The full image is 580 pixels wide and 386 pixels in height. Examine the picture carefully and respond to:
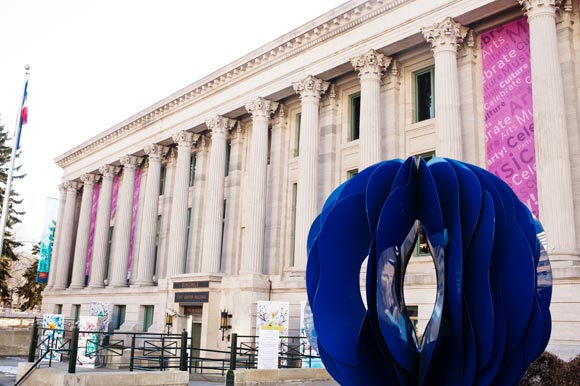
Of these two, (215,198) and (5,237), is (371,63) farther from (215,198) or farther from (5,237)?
(5,237)

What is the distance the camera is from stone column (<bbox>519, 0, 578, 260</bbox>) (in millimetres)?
18547

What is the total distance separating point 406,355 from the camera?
7.20 metres

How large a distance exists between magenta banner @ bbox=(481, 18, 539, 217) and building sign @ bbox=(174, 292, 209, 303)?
15395 millimetres

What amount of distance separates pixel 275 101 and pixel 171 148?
11.7m

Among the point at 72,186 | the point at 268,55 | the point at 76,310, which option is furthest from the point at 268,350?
the point at 72,186

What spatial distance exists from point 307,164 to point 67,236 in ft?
99.6

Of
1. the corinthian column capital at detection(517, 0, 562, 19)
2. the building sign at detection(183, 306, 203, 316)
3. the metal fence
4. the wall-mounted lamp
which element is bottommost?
the metal fence

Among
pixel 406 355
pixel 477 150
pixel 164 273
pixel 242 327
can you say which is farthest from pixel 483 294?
pixel 164 273

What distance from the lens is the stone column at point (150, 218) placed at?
37.5m

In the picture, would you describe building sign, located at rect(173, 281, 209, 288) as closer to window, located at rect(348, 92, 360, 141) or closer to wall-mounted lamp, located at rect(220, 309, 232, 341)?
wall-mounted lamp, located at rect(220, 309, 232, 341)

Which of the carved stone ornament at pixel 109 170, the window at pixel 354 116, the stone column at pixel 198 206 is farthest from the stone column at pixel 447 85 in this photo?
the carved stone ornament at pixel 109 170

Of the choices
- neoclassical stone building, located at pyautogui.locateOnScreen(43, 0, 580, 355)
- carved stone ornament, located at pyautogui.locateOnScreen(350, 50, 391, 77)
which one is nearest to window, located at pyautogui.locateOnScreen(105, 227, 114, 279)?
neoclassical stone building, located at pyautogui.locateOnScreen(43, 0, 580, 355)

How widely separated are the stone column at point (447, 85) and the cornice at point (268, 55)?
2508mm

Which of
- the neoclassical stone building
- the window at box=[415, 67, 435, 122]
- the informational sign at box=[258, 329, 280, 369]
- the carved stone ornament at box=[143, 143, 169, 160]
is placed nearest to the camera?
the informational sign at box=[258, 329, 280, 369]
